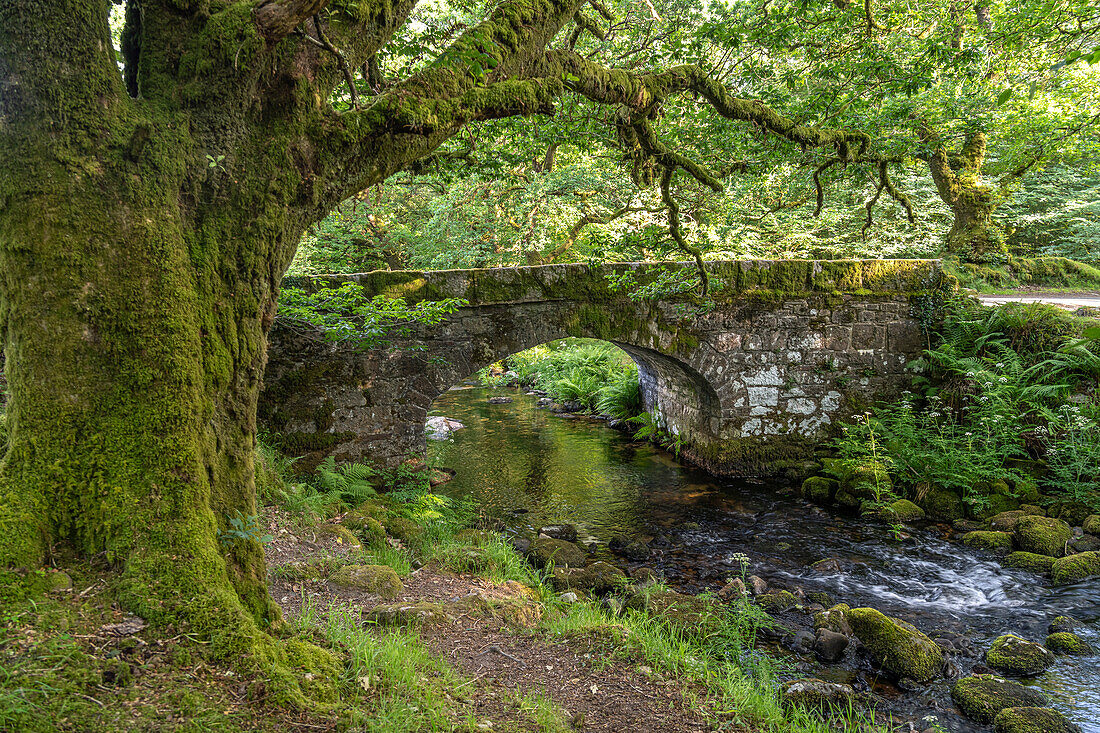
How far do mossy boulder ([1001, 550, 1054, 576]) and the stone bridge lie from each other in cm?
287

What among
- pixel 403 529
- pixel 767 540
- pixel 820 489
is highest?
pixel 403 529

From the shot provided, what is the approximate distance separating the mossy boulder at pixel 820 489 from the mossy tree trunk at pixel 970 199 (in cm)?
524

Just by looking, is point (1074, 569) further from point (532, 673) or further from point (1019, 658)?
point (532, 673)

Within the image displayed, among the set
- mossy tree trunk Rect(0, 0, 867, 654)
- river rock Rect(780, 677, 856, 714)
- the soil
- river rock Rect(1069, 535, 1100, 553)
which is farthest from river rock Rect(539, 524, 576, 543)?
river rock Rect(1069, 535, 1100, 553)

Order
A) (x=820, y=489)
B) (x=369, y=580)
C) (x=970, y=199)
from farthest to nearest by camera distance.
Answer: (x=970, y=199), (x=820, y=489), (x=369, y=580)

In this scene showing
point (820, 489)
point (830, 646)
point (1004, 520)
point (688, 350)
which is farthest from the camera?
point (688, 350)

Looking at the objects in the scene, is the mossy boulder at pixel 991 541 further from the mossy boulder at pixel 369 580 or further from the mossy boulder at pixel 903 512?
the mossy boulder at pixel 369 580

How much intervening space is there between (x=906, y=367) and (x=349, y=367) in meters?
7.82

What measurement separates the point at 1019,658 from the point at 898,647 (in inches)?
33.5

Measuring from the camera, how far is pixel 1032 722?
358cm

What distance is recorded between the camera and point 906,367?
897 cm

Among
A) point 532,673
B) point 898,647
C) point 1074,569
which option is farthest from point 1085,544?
point 532,673

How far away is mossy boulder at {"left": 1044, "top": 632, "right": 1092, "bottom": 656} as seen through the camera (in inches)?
175

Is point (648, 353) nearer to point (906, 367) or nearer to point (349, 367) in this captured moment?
point (906, 367)
